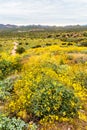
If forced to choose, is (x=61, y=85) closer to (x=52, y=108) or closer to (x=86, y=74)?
(x=52, y=108)

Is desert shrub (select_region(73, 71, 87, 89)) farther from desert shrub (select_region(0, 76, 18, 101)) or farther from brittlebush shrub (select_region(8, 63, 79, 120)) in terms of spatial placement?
desert shrub (select_region(0, 76, 18, 101))

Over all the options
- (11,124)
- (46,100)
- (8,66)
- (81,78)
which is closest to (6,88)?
(46,100)

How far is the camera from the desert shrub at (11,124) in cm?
670

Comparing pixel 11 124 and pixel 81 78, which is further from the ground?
pixel 81 78

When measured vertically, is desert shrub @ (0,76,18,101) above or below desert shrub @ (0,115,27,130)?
above

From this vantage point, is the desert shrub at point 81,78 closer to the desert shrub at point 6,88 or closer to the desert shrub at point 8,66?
the desert shrub at point 6,88

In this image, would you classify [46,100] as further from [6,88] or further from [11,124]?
[6,88]

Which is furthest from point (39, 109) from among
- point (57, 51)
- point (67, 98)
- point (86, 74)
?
point (57, 51)

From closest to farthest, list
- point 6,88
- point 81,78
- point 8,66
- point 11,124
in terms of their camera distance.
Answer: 1. point 11,124
2. point 6,88
3. point 81,78
4. point 8,66

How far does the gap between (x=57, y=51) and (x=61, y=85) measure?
1092cm

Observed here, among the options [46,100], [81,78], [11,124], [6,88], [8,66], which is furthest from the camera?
[8,66]

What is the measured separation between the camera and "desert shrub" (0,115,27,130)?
6.70m

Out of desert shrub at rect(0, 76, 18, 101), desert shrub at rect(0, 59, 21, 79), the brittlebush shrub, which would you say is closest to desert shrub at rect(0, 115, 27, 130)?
the brittlebush shrub

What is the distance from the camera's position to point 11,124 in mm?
6902
